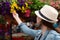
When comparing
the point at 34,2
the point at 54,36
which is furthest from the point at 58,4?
the point at 54,36

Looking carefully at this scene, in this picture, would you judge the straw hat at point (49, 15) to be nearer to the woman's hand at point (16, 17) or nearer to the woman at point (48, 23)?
the woman at point (48, 23)

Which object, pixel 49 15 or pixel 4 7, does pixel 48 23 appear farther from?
pixel 4 7

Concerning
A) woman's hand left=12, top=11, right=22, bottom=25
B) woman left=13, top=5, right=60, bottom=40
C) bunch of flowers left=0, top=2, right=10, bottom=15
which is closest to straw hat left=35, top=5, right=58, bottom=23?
woman left=13, top=5, right=60, bottom=40

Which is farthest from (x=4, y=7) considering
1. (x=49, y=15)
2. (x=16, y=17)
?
(x=49, y=15)

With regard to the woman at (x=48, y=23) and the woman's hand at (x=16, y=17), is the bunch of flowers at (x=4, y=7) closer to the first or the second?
the woman's hand at (x=16, y=17)

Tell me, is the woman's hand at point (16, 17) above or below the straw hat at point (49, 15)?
below

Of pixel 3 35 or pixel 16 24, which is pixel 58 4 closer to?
pixel 16 24

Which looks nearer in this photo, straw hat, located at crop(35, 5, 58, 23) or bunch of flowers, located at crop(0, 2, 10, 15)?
straw hat, located at crop(35, 5, 58, 23)

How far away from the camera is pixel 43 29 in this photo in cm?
293

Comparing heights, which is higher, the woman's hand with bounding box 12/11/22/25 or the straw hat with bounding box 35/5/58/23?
the straw hat with bounding box 35/5/58/23

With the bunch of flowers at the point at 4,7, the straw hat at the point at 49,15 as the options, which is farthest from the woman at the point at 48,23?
the bunch of flowers at the point at 4,7

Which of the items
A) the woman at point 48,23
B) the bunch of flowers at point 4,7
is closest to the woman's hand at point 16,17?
the bunch of flowers at point 4,7

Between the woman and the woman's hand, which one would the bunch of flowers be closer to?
the woman's hand

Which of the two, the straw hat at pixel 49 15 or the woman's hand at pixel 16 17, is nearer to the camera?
the straw hat at pixel 49 15
